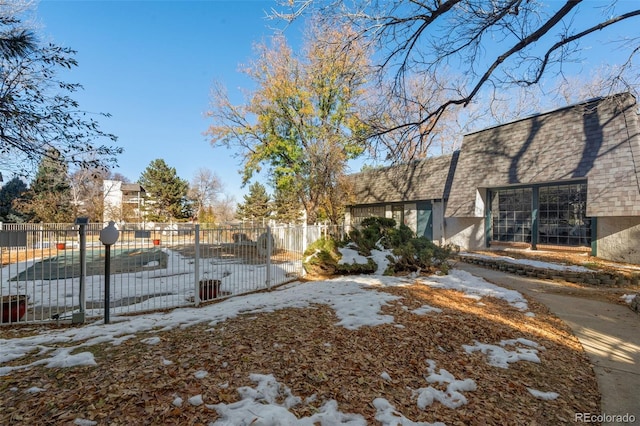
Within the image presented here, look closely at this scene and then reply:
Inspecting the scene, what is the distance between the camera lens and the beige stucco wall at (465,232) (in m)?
12.0

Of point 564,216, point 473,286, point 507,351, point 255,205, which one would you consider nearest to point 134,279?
point 507,351

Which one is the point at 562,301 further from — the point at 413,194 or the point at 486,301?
the point at 413,194

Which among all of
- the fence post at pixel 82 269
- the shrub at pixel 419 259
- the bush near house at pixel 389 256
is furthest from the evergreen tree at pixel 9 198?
the shrub at pixel 419 259

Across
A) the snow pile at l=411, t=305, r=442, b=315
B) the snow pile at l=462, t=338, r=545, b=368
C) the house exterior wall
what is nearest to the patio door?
the house exterior wall

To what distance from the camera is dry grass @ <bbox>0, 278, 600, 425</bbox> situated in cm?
204

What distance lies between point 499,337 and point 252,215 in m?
34.0

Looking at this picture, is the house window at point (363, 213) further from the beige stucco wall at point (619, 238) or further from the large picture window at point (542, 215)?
the beige stucco wall at point (619, 238)

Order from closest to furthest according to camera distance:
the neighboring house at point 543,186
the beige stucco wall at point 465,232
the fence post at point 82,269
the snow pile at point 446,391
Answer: the snow pile at point 446,391, the fence post at point 82,269, the neighboring house at point 543,186, the beige stucco wall at point 465,232

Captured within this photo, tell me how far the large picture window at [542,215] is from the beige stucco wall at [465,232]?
0.54 meters

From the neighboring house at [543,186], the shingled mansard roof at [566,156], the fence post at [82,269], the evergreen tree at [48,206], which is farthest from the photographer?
the evergreen tree at [48,206]

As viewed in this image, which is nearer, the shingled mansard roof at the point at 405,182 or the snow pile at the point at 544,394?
the snow pile at the point at 544,394

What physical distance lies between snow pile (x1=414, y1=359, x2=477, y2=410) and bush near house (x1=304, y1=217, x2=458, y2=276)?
505 cm

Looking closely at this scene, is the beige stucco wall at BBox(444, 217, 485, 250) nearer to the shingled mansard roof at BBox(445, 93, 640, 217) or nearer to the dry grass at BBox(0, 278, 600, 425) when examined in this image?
the shingled mansard roof at BBox(445, 93, 640, 217)

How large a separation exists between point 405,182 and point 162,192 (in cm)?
3053
